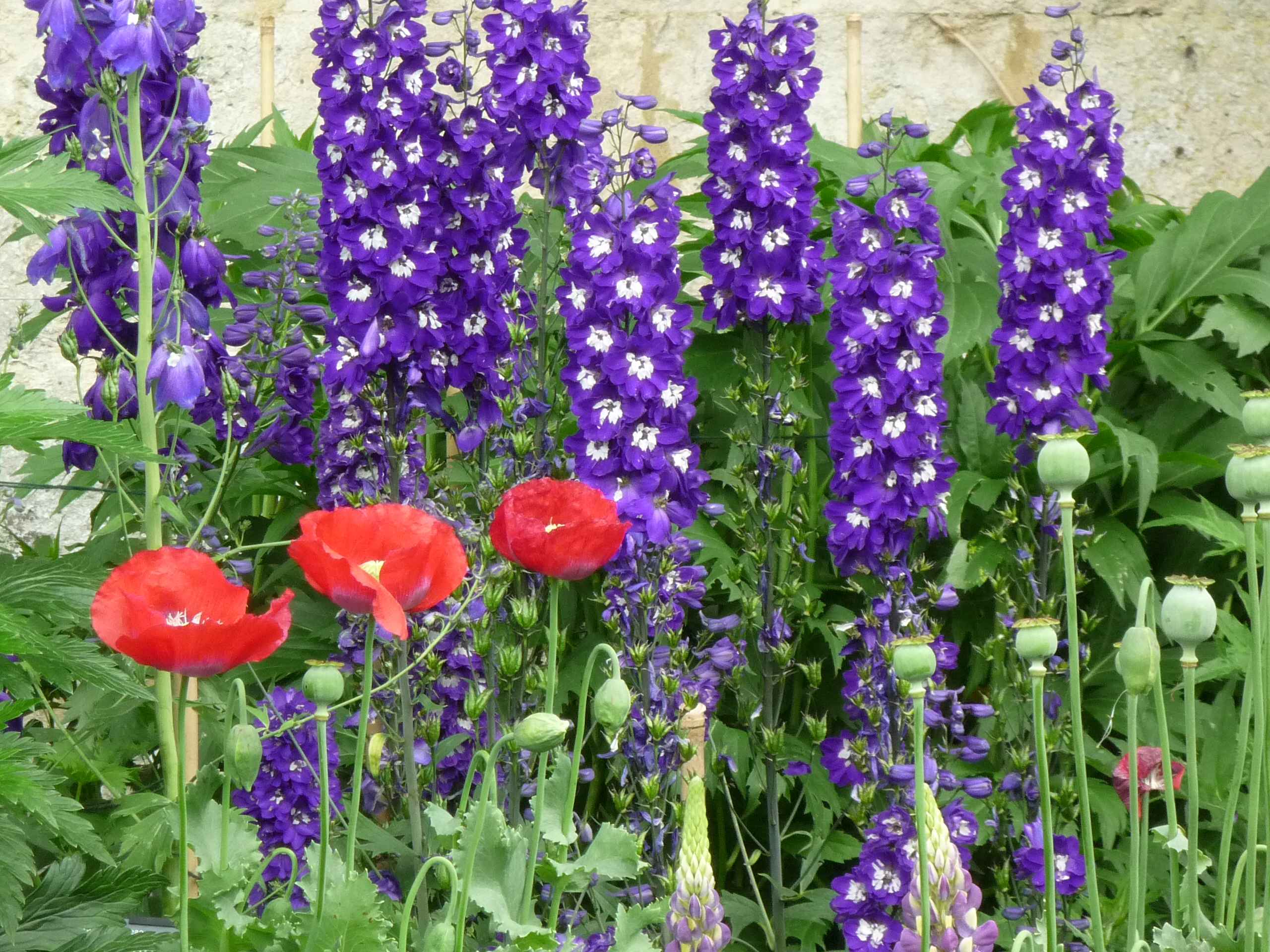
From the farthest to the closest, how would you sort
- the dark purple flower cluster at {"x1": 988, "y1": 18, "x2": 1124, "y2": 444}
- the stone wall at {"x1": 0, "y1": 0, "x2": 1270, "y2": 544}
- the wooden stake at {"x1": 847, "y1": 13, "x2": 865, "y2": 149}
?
1. the stone wall at {"x1": 0, "y1": 0, "x2": 1270, "y2": 544}
2. the wooden stake at {"x1": 847, "y1": 13, "x2": 865, "y2": 149}
3. the dark purple flower cluster at {"x1": 988, "y1": 18, "x2": 1124, "y2": 444}

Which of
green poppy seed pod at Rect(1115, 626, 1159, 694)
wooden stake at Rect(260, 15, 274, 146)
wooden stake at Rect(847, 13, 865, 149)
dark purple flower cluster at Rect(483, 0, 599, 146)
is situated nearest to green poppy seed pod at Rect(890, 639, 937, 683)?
green poppy seed pod at Rect(1115, 626, 1159, 694)

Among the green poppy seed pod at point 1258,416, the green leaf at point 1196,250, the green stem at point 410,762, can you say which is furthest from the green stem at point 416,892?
the green leaf at point 1196,250

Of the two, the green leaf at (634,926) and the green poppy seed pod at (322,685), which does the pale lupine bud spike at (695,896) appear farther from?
the green poppy seed pod at (322,685)

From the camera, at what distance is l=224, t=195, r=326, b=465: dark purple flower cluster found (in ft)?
6.05

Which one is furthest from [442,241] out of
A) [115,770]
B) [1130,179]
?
[1130,179]

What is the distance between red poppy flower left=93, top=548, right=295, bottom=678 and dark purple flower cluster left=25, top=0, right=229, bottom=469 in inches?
27.1

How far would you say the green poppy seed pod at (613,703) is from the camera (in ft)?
3.25

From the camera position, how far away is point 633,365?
1.79 m

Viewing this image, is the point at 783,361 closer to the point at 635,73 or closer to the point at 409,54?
the point at 409,54

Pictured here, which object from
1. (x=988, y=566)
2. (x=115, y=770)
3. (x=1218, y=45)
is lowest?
(x=115, y=770)

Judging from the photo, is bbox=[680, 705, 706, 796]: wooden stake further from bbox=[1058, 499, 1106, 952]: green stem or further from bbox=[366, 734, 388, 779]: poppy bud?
bbox=[1058, 499, 1106, 952]: green stem

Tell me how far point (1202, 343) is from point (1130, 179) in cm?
56

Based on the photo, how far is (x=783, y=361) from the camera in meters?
2.31

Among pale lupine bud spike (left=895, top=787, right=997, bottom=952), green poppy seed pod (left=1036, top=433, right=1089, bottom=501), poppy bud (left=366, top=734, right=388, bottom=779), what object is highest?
green poppy seed pod (left=1036, top=433, right=1089, bottom=501)
